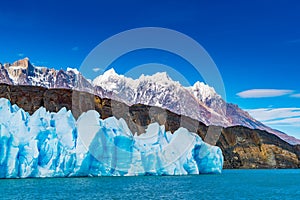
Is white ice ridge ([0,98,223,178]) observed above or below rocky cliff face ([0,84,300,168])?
below

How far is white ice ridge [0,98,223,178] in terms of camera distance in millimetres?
43250

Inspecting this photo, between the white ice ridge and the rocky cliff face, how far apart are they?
2284 inches

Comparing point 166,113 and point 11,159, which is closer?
point 11,159

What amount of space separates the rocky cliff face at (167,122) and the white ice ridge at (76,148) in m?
58.0

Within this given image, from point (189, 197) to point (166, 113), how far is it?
112851mm

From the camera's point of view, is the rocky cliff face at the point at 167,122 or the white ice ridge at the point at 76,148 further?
the rocky cliff face at the point at 167,122

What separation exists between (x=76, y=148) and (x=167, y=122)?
95776 millimetres

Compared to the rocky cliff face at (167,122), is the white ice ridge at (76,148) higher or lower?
lower

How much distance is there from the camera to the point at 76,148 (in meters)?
46.0

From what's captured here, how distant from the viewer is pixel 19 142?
43.8 m

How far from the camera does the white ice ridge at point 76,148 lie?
142ft

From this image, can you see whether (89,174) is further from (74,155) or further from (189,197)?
(189,197)

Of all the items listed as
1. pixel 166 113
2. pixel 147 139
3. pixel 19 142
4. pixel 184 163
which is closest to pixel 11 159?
pixel 19 142

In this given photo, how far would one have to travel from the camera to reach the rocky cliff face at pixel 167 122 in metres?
119
